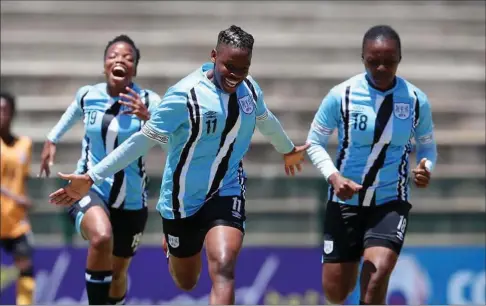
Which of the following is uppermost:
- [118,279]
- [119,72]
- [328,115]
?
[119,72]

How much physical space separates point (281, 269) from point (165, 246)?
4544 mm

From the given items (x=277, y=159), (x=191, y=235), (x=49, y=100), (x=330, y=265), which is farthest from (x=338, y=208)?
(x=49, y=100)

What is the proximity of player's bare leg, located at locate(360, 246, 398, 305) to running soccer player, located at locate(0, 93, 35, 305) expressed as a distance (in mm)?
5179

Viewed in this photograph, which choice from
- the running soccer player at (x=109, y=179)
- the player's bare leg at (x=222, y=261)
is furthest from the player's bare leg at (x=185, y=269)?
the running soccer player at (x=109, y=179)

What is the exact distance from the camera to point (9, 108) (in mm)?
11250

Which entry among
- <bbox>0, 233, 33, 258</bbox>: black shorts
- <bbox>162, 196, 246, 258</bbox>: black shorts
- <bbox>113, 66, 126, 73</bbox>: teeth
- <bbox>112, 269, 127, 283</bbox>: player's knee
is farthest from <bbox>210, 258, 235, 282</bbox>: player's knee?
<bbox>0, 233, 33, 258</bbox>: black shorts

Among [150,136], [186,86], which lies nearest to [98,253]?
[150,136]

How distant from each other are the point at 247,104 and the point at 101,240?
72.5 inches

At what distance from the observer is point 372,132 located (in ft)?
24.2

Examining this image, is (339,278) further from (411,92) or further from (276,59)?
(276,59)

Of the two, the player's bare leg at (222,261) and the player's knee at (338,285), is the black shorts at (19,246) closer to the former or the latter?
the player's knee at (338,285)

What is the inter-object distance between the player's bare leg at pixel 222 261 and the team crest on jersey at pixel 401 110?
157 cm

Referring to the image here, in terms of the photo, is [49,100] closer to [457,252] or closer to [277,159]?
[277,159]

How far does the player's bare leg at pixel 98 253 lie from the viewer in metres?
7.86
